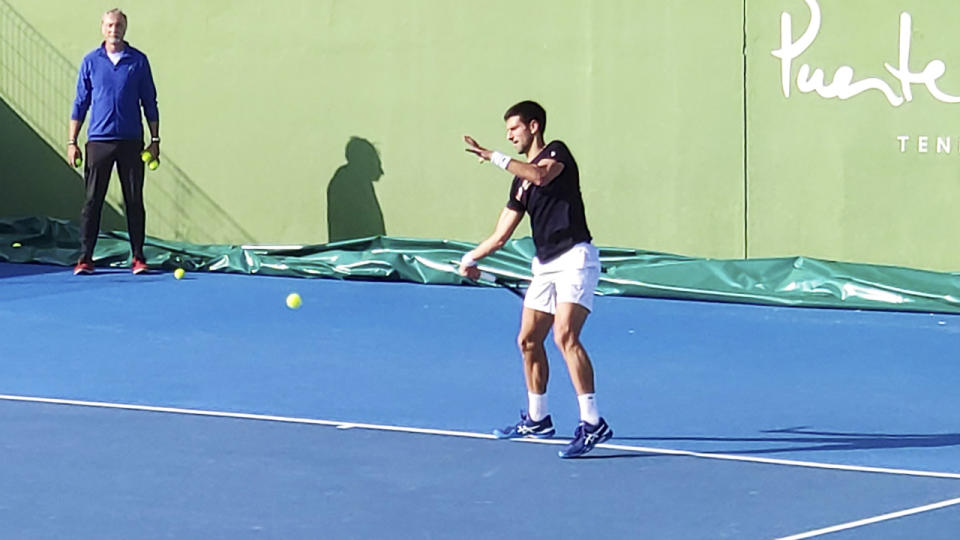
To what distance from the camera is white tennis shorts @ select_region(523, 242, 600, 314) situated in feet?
26.0

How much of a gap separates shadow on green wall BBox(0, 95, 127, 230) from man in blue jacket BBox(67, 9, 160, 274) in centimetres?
170

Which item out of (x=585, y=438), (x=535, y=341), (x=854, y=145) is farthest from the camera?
(x=854, y=145)

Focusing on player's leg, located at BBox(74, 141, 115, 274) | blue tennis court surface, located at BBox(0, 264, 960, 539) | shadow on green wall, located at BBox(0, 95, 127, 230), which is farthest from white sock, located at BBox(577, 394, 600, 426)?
shadow on green wall, located at BBox(0, 95, 127, 230)

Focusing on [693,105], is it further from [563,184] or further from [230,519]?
[230,519]

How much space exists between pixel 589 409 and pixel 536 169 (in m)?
1.07

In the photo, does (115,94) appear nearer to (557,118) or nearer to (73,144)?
(73,144)

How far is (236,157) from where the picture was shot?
50.8 feet

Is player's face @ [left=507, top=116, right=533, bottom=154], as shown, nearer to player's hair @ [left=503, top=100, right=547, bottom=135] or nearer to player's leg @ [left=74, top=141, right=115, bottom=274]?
player's hair @ [left=503, top=100, right=547, bottom=135]

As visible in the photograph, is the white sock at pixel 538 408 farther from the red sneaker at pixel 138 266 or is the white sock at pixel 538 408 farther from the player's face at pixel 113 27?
the player's face at pixel 113 27

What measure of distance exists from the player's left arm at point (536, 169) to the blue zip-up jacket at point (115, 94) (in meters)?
7.05

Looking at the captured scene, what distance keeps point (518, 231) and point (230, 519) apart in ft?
26.0

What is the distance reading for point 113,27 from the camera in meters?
14.4

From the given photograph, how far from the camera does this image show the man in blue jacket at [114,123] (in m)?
14.5

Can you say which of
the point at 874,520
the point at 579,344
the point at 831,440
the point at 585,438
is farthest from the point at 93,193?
the point at 874,520
